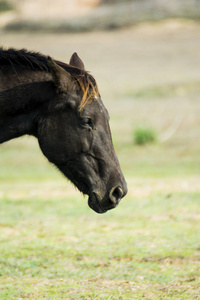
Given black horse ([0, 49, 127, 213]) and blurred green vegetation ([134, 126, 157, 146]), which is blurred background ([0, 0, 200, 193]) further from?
black horse ([0, 49, 127, 213])

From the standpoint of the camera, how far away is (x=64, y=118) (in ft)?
13.3

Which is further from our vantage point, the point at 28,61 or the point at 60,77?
the point at 28,61

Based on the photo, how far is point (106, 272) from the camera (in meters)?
5.06

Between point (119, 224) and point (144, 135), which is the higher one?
point (119, 224)

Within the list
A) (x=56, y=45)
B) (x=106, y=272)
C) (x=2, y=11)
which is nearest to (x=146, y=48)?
(x=56, y=45)

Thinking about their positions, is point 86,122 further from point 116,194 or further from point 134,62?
point 134,62

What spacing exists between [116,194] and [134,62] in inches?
1131

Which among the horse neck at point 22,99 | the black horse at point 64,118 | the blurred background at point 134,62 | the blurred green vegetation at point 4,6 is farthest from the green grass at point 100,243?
the blurred green vegetation at point 4,6

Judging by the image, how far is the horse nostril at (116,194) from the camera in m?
4.03

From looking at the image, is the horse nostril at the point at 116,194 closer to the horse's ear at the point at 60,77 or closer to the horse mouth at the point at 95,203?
the horse mouth at the point at 95,203

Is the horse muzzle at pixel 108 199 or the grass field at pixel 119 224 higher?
the horse muzzle at pixel 108 199

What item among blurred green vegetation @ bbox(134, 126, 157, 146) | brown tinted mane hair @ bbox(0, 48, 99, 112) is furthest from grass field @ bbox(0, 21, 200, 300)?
brown tinted mane hair @ bbox(0, 48, 99, 112)

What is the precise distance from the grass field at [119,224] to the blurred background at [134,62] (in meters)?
0.10

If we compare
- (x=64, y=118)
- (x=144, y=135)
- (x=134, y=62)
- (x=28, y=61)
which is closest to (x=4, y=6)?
(x=134, y=62)
